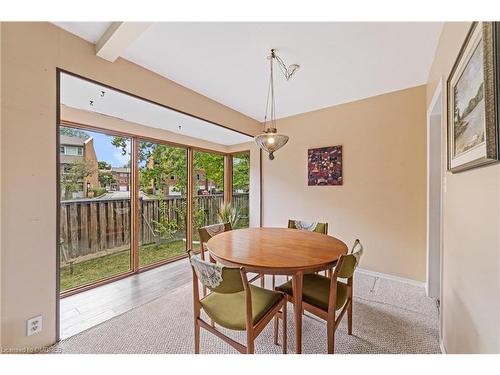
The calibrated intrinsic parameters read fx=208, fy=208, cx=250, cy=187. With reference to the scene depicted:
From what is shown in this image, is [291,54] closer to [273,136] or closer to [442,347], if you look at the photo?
[273,136]

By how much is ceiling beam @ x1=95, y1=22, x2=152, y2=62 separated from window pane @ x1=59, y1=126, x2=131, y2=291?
1153 mm

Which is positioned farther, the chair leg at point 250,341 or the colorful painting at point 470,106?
the chair leg at point 250,341

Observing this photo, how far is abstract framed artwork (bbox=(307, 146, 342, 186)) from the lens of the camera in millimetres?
3112

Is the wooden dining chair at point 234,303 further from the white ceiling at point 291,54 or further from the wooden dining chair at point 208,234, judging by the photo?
the white ceiling at point 291,54

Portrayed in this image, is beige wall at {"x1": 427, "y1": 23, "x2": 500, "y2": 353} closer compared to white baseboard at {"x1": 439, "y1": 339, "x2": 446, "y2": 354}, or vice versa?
beige wall at {"x1": 427, "y1": 23, "x2": 500, "y2": 353}

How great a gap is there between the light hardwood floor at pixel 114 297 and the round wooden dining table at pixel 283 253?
1.18 metres

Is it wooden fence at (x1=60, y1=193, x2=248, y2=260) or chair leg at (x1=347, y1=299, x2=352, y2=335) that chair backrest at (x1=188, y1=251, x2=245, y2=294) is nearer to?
chair leg at (x1=347, y1=299, x2=352, y2=335)

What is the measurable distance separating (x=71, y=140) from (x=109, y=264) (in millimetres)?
1634

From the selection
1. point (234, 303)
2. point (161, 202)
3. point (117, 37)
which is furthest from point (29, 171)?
A: point (161, 202)

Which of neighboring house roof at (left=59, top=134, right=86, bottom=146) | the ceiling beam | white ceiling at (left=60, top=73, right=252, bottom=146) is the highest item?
the ceiling beam

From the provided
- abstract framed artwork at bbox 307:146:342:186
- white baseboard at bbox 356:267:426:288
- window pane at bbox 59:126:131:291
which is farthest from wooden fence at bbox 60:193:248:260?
white baseboard at bbox 356:267:426:288

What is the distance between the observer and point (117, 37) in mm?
1604

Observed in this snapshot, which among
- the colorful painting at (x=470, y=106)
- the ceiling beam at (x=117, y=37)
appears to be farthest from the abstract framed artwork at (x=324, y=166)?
the ceiling beam at (x=117, y=37)

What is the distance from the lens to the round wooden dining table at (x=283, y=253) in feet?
4.35
